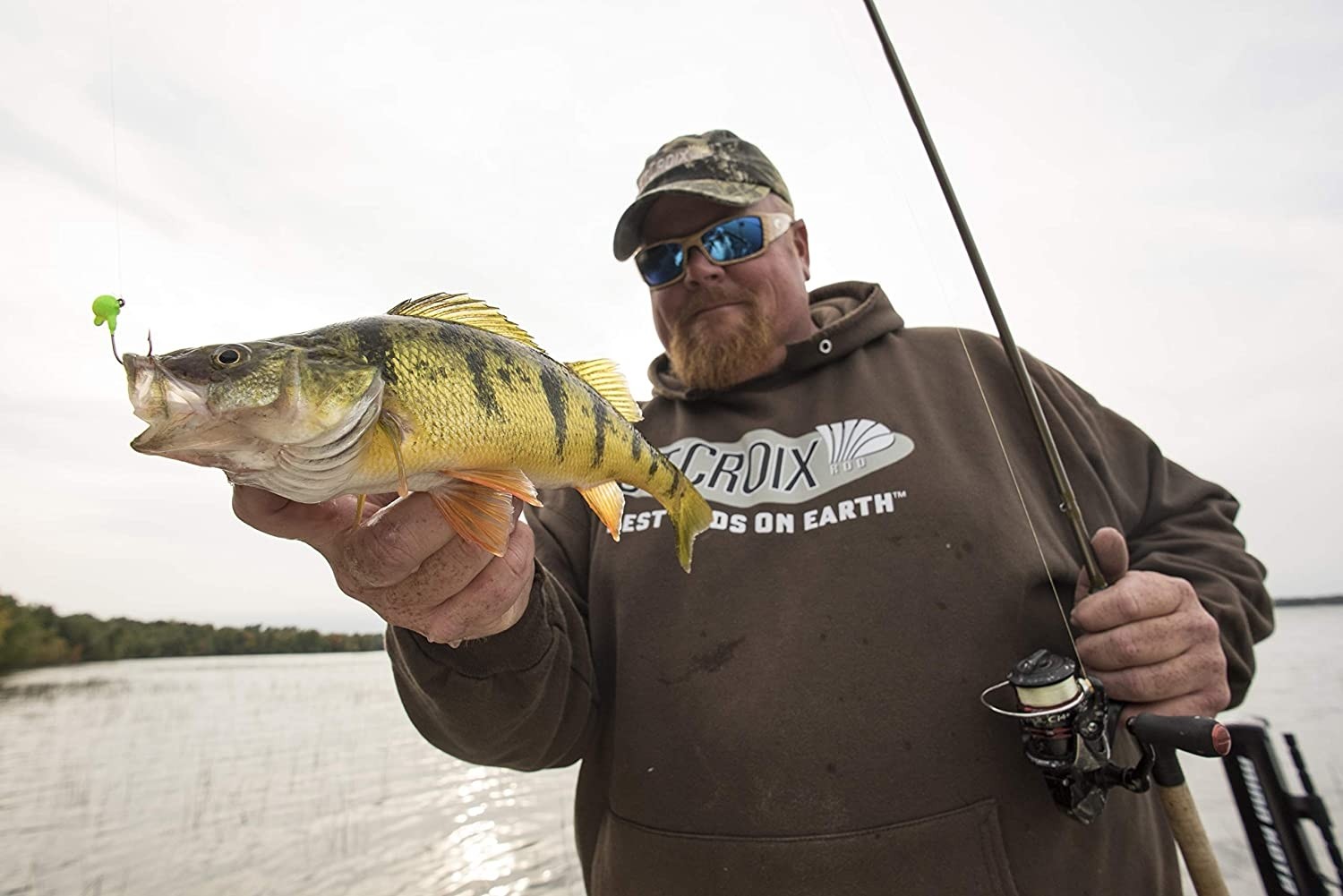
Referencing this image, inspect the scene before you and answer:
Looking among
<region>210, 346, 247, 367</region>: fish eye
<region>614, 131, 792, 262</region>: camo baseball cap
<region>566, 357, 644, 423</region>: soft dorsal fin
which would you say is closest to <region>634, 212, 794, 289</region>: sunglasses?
<region>614, 131, 792, 262</region>: camo baseball cap

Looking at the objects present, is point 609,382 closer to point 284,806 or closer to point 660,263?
point 660,263

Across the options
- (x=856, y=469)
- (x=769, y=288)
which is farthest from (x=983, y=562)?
(x=769, y=288)

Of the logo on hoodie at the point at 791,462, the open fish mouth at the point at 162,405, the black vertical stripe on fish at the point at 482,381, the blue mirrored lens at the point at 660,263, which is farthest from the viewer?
the blue mirrored lens at the point at 660,263

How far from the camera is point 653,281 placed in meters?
3.73

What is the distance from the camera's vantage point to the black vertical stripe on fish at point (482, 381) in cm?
142

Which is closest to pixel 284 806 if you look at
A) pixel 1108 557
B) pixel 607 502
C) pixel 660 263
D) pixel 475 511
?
pixel 660 263

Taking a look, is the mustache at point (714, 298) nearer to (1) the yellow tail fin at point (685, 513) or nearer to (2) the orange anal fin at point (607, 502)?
(1) the yellow tail fin at point (685, 513)

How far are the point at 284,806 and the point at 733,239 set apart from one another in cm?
743

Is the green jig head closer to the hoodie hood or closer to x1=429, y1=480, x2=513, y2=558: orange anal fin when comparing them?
x1=429, y1=480, x2=513, y2=558: orange anal fin

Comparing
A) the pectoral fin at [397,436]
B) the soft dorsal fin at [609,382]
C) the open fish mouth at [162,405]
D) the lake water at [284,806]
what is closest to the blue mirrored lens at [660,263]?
the soft dorsal fin at [609,382]

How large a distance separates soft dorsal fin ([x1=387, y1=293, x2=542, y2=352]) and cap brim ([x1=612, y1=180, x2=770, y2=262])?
202 centimetres

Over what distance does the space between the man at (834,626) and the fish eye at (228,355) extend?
1.15 ft

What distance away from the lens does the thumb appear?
2283 millimetres

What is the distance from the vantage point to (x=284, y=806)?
7215 mm
